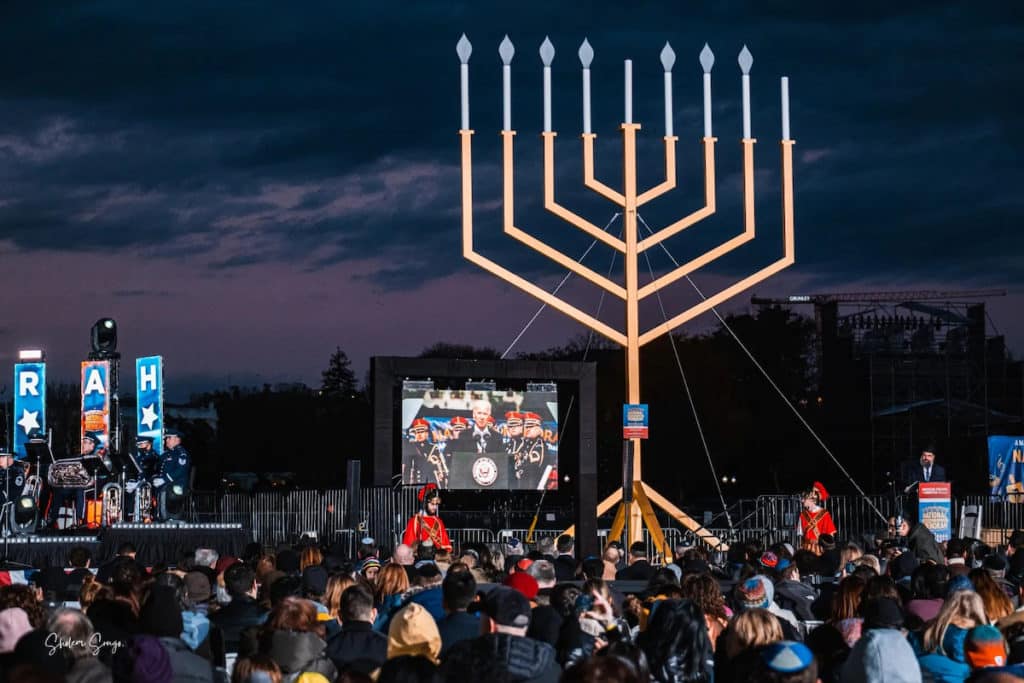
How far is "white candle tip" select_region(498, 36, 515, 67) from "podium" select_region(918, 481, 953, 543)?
6.94 meters

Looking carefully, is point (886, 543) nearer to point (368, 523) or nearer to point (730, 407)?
point (368, 523)

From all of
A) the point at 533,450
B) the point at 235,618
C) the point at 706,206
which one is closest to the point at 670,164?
the point at 706,206

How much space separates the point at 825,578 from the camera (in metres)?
11.5

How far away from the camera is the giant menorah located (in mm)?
18188

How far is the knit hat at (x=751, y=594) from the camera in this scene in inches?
270

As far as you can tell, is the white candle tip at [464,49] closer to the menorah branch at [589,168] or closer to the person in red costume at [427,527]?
the menorah branch at [589,168]

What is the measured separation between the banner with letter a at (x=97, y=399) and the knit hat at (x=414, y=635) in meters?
14.3

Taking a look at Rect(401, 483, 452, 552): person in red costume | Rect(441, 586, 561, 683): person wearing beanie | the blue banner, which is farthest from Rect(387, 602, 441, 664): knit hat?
the blue banner

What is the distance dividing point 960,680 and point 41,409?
16.2 m

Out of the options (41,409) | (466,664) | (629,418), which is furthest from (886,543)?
(41,409)

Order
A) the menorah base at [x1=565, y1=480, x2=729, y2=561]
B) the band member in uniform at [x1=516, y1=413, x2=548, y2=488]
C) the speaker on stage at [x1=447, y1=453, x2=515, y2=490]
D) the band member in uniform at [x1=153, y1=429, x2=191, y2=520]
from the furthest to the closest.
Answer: the band member in uniform at [x1=516, y1=413, x2=548, y2=488]
the speaker on stage at [x1=447, y1=453, x2=515, y2=490]
the band member in uniform at [x1=153, y1=429, x2=191, y2=520]
the menorah base at [x1=565, y1=480, x2=729, y2=561]

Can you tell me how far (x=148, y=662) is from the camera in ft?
18.3

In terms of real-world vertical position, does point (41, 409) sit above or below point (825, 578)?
above

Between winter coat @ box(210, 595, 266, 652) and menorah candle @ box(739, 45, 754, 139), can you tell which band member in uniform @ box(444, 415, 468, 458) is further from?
winter coat @ box(210, 595, 266, 652)
